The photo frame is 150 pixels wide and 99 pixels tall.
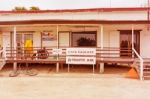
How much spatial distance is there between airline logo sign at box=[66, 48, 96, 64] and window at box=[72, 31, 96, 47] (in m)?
2.97

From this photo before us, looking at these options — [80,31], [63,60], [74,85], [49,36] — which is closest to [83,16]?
[80,31]

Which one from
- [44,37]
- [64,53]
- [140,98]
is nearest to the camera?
[140,98]

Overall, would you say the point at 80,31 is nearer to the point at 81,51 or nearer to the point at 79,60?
the point at 81,51

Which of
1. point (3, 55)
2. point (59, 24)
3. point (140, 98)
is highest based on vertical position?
point (59, 24)

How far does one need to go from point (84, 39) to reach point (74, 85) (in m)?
8.48

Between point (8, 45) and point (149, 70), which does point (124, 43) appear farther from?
point (8, 45)

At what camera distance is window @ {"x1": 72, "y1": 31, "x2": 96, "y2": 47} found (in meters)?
26.7

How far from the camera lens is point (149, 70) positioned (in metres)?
22.0

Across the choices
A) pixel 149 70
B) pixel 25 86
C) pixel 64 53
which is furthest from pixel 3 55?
pixel 149 70

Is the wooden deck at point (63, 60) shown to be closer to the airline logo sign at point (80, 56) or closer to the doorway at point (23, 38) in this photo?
the airline logo sign at point (80, 56)

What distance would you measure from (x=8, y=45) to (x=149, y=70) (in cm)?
1154

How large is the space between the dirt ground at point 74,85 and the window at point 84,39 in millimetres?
2314

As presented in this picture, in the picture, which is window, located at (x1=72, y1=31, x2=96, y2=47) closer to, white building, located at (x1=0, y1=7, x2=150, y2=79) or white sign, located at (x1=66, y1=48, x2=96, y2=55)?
white building, located at (x1=0, y1=7, x2=150, y2=79)

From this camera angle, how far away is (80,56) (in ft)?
77.8
